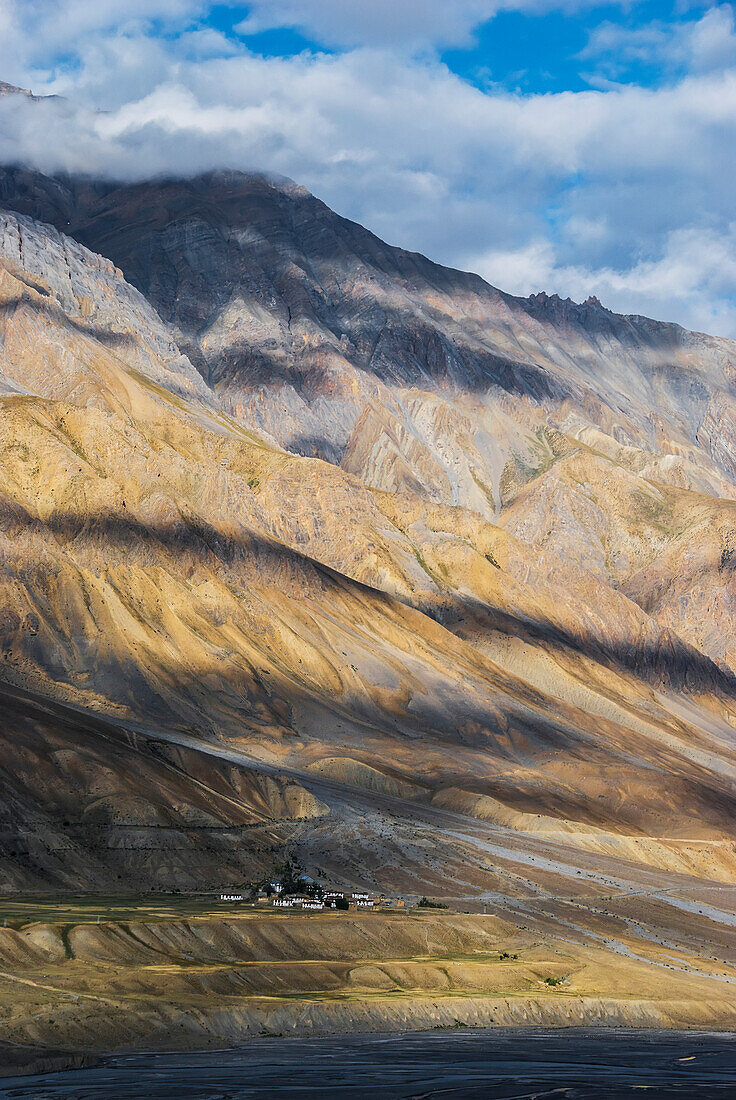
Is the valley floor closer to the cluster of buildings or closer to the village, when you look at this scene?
the village

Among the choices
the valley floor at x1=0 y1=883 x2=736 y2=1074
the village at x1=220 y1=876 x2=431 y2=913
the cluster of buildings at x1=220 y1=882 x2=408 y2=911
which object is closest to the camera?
the valley floor at x1=0 y1=883 x2=736 y2=1074

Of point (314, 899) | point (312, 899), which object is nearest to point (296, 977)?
point (312, 899)

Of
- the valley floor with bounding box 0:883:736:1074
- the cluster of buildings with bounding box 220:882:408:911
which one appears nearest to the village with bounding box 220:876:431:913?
the cluster of buildings with bounding box 220:882:408:911

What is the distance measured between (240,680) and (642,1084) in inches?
4625

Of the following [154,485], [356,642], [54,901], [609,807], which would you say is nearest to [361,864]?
[54,901]

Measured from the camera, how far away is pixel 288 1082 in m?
49.7

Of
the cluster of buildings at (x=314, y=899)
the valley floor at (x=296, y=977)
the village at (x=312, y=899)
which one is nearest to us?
the valley floor at (x=296, y=977)

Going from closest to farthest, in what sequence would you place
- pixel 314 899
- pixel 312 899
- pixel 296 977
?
1. pixel 296 977
2. pixel 312 899
3. pixel 314 899

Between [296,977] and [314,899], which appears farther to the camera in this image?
[314,899]

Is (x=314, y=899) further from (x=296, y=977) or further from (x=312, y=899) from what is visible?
(x=296, y=977)

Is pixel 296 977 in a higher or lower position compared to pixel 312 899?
higher

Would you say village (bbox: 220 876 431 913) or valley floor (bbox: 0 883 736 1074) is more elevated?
valley floor (bbox: 0 883 736 1074)

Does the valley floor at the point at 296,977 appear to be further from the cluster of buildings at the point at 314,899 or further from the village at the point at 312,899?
the cluster of buildings at the point at 314,899

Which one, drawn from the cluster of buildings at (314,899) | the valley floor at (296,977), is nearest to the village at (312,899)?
the cluster of buildings at (314,899)
